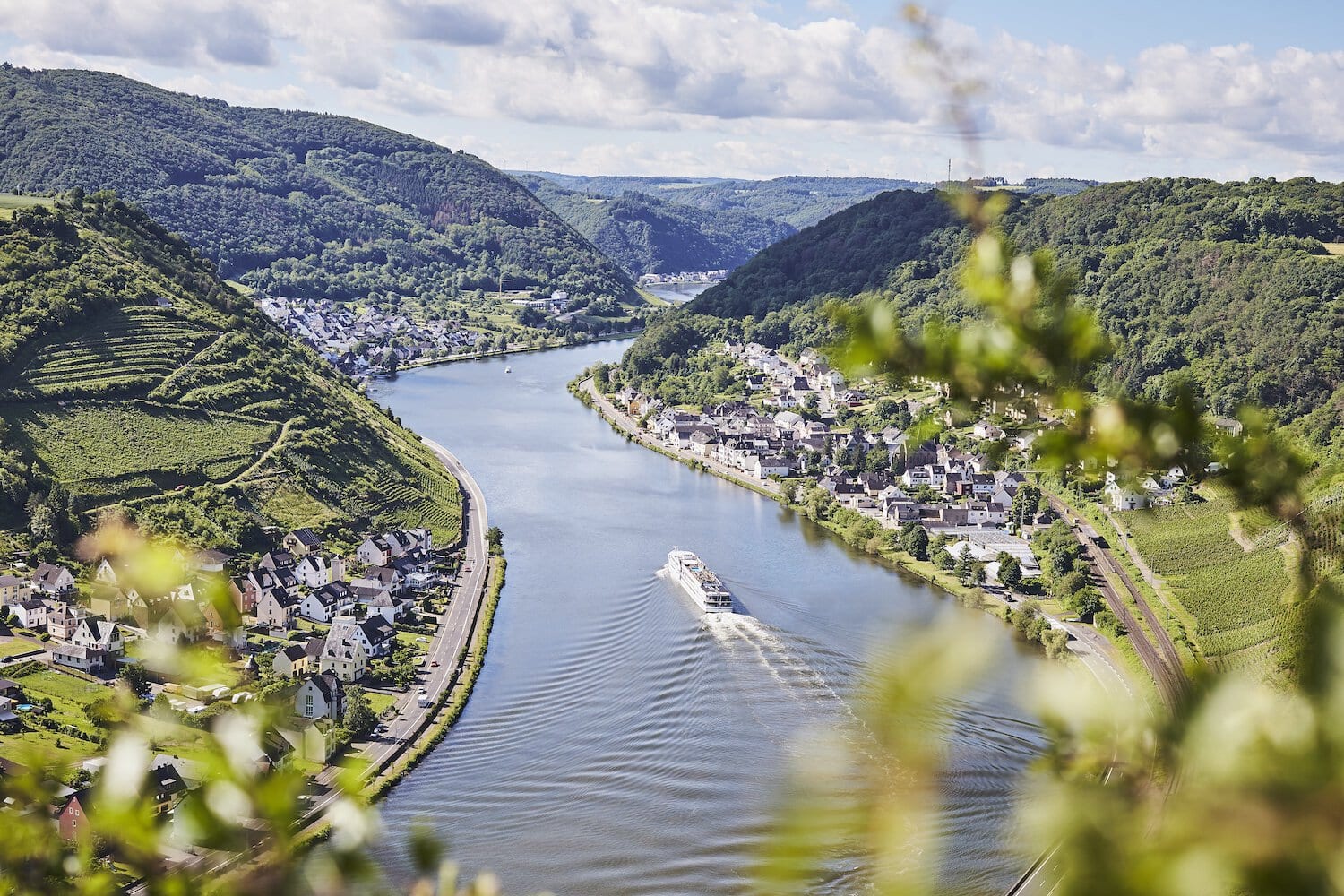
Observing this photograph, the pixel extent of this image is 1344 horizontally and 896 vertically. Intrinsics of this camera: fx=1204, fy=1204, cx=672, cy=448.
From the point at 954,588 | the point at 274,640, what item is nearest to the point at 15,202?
the point at 274,640

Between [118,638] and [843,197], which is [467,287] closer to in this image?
[118,638]

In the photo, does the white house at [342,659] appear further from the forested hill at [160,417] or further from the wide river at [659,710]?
the forested hill at [160,417]

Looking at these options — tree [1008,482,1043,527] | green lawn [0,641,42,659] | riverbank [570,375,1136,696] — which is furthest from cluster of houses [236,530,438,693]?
tree [1008,482,1043,527]

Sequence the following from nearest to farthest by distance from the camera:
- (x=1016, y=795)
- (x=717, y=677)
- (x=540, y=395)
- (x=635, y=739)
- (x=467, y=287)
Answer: (x=1016, y=795) → (x=635, y=739) → (x=717, y=677) → (x=540, y=395) → (x=467, y=287)

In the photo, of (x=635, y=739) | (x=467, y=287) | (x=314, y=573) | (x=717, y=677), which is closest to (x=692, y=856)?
(x=635, y=739)

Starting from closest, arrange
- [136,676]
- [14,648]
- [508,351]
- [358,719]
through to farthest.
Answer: [358,719] → [136,676] → [14,648] → [508,351]

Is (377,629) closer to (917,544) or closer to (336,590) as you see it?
(336,590)
